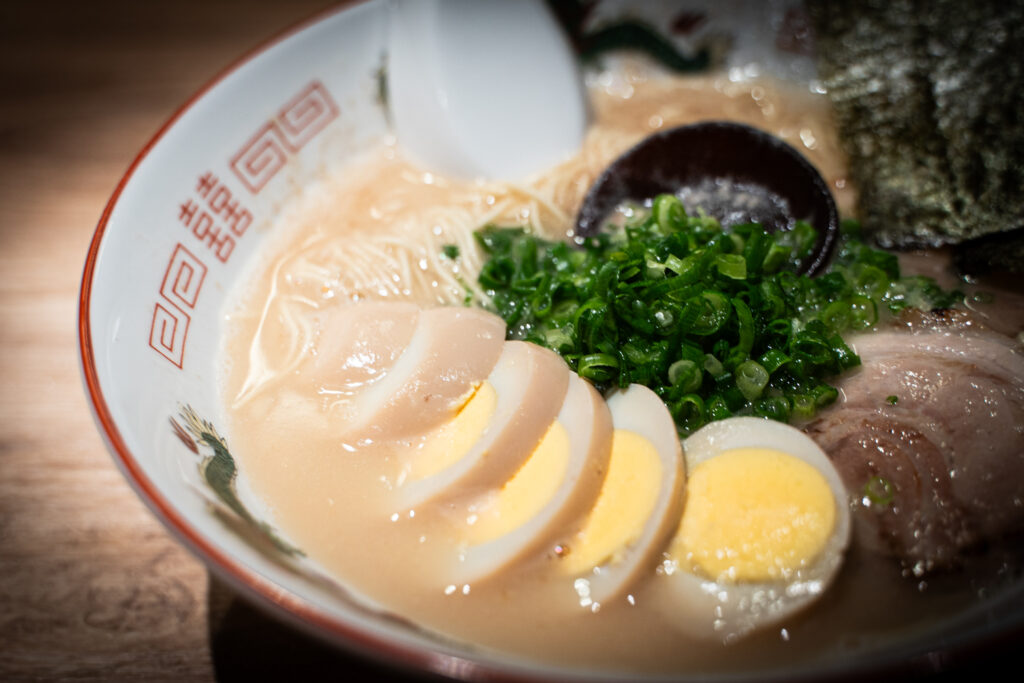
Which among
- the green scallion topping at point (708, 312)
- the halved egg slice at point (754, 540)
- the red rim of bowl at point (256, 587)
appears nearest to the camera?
the red rim of bowl at point (256, 587)

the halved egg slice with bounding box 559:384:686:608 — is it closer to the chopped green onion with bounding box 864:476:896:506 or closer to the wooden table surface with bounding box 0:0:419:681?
the chopped green onion with bounding box 864:476:896:506

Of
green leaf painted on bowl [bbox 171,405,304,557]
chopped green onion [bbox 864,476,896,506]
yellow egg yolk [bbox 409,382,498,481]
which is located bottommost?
chopped green onion [bbox 864,476,896,506]

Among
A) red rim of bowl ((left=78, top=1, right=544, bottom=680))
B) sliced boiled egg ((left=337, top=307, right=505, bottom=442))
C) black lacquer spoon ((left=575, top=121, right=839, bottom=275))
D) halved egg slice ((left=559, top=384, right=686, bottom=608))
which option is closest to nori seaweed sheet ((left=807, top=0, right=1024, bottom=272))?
black lacquer spoon ((left=575, top=121, right=839, bottom=275))

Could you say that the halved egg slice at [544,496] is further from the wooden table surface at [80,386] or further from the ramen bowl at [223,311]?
the wooden table surface at [80,386]

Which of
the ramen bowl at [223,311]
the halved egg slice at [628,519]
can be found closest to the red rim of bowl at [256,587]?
the ramen bowl at [223,311]

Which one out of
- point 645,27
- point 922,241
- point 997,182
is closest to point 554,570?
point 922,241

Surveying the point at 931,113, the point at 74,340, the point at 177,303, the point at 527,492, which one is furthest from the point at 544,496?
the point at 931,113

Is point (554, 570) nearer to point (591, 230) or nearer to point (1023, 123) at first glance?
point (591, 230)

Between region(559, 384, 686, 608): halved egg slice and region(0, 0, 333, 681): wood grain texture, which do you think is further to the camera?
region(0, 0, 333, 681): wood grain texture
